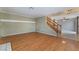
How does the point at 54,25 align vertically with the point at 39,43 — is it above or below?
above

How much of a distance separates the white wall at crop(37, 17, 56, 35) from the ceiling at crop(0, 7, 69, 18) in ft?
0.25

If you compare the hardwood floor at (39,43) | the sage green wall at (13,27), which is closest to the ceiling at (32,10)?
the sage green wall at (13,27)

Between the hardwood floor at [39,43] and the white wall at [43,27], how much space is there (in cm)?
6

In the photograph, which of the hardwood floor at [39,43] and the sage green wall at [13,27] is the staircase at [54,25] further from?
the sage green wall at [13,27]

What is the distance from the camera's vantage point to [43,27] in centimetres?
121

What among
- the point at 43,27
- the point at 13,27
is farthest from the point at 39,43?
the point at 13,27

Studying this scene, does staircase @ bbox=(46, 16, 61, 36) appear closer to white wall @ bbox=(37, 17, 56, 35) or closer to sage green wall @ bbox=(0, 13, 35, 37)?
white wall @ bbox=(37, 17, 56, 35)

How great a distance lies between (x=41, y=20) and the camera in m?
1.19

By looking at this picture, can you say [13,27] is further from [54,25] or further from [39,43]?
[54,25]

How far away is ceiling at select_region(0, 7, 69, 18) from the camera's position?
100 cm

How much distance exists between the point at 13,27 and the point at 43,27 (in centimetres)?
42

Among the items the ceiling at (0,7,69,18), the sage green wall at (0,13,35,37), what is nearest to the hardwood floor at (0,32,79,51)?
the sage green wall at (0,13,35,37)
